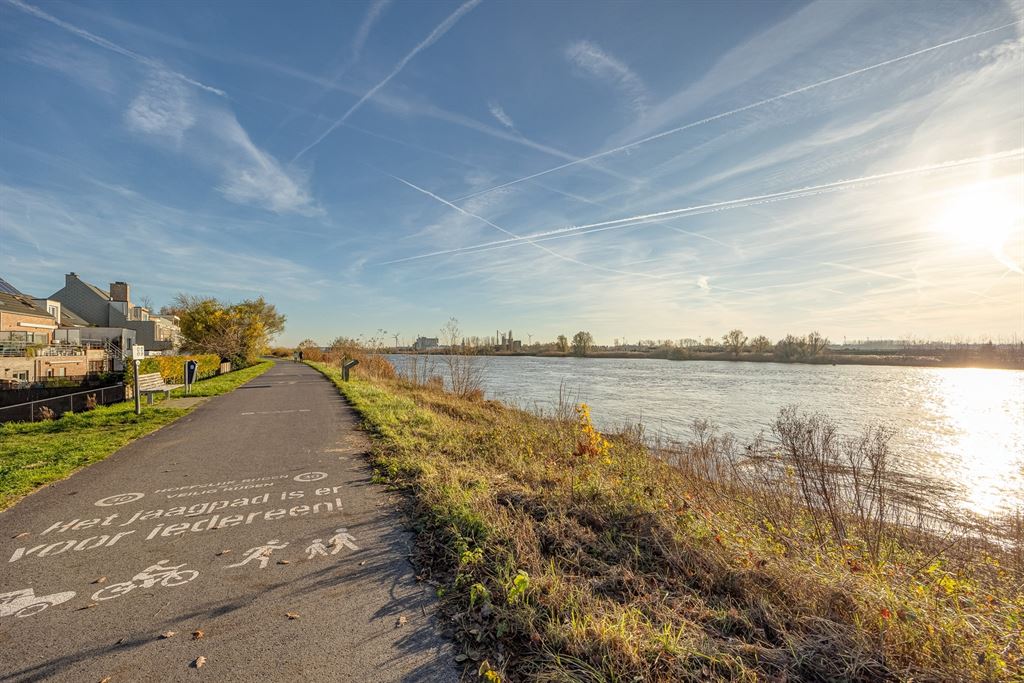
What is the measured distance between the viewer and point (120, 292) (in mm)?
56125

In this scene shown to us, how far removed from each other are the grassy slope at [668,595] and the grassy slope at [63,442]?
192 inches

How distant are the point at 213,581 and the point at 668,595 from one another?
353 cm

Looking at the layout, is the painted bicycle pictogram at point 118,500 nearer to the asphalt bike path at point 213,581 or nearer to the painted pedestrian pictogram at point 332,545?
the asphalt bike path at point 213,581

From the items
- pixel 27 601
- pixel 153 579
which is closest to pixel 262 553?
pixel 153 579

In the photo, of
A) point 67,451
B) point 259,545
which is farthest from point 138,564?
point 67,451

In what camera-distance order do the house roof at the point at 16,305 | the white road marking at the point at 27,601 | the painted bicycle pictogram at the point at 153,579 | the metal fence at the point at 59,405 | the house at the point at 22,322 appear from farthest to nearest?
the house roof at the point at 16,305 → the house at the point at 22,322 → the metal fence at the point at 59,405 → the painted bicycle pictogram at the point at 153,579 → the white road marking at the point at 27,601

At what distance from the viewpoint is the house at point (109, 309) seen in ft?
170

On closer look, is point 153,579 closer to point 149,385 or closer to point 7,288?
point 149,385

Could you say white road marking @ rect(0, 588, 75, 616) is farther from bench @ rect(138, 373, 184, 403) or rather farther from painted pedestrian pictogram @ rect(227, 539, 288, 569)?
Result: bench @ rect(138, 373, 184, 403)

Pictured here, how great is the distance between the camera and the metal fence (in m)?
10.4

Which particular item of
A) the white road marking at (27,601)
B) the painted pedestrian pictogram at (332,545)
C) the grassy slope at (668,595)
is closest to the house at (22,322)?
the white road marking at (27,601)

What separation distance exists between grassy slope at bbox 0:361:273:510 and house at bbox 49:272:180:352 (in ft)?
156

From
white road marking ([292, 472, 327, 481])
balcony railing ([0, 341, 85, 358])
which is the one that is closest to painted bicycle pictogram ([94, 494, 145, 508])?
white road marking ([292, 472, 327, 481])

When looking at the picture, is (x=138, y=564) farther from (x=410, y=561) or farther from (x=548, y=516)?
(x=548, y=516)
